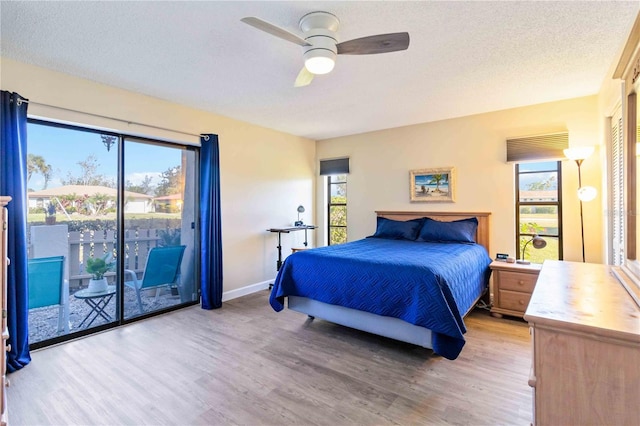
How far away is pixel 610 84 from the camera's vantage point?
9.13ft

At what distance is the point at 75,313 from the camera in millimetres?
3061

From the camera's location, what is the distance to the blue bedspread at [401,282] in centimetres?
232

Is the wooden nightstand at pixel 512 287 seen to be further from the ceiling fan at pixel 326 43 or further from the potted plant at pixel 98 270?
the potted plant at pixel 98 270

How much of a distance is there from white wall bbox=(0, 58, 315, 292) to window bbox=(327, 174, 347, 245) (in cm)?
36

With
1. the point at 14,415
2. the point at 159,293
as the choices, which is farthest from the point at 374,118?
the point at 14,415

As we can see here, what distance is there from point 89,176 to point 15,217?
31.2 inches

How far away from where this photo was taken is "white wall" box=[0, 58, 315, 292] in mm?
2754

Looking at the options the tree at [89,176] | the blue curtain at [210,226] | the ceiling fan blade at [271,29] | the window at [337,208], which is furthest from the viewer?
the window at [337,208]

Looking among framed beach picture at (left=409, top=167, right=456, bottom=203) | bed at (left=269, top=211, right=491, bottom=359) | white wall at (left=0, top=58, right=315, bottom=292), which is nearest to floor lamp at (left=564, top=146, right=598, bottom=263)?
bed at (left=269, top=211, right=491, bottom=359)

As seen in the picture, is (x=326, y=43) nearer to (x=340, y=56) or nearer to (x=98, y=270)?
(x=340, y=56)

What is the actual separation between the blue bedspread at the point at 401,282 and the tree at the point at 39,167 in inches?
94.2

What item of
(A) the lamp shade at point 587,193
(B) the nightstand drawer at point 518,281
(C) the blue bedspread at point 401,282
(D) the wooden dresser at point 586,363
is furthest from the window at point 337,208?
(D) the wooden dresser at point 586,363

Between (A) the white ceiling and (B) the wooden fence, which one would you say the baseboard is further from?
(A) the white ceiling

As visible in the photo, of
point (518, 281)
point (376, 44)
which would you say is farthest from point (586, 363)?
point (518, 281)
